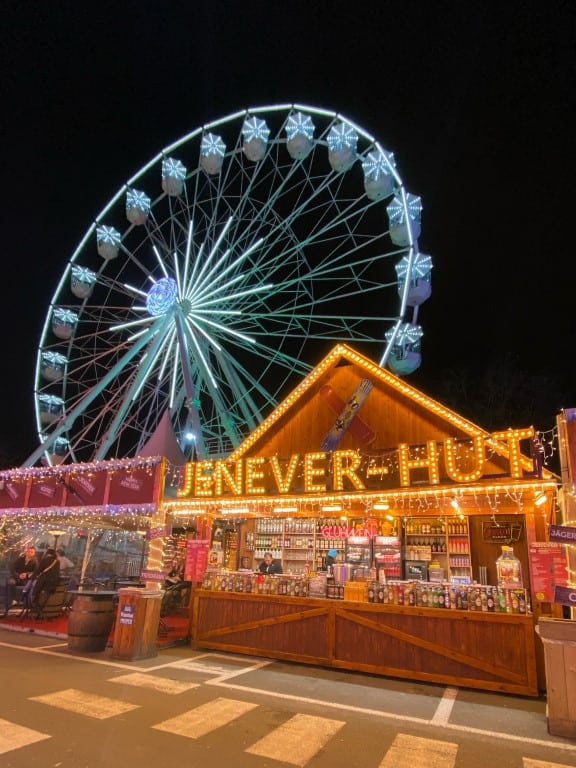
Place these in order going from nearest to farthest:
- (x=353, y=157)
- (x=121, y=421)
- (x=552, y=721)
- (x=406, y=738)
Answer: (x=406, y=738) → (x=552, y=721) → (x=353, y=157) → (x=121, y=421)

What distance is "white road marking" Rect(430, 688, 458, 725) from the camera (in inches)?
218

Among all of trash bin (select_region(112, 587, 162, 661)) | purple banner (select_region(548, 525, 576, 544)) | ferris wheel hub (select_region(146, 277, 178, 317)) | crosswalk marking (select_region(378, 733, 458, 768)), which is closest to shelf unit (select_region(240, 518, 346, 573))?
trash bin (select_region(112, 587, 162, 661))

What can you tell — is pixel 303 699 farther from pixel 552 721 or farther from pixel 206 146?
pixel 206 146

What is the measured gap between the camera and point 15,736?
176 inches

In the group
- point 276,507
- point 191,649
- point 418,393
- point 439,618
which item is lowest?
point 191,649

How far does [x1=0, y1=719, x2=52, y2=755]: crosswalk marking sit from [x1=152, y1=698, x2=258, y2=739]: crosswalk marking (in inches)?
40.6

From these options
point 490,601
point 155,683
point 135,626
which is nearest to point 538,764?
point 490,601

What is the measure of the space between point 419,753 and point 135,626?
4993mm

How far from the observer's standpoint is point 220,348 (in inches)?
656

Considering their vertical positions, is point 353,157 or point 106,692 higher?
point 353,157

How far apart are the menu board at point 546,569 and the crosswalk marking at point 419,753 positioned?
270 cm

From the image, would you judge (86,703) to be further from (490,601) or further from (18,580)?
(18,580)

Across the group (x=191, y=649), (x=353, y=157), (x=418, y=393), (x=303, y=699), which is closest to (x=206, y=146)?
(x=353, y=157)

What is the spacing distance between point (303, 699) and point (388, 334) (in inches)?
383
